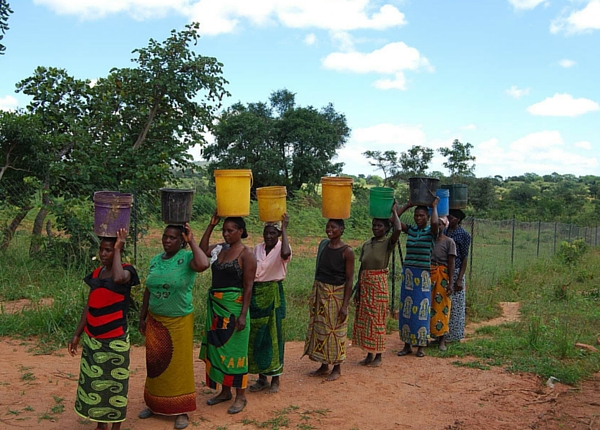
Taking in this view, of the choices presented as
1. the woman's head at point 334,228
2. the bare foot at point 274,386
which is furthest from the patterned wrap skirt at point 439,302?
the bare foot at point 274,386

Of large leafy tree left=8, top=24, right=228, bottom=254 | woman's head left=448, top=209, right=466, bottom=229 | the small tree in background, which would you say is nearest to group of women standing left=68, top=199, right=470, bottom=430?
woman's head left=448, top=209, right=466, bottom=229

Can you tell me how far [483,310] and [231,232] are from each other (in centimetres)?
579

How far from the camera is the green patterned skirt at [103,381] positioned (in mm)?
3471

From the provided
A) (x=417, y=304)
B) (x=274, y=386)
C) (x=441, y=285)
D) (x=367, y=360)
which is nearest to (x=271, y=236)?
(x=274, y=386)

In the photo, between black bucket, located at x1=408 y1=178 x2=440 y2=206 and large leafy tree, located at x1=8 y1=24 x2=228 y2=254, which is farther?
large leafy tree, located at x1=8 y1=24 x2=228 y2=254

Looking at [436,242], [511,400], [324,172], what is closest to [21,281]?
[436,242]

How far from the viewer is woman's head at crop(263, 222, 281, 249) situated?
179 inches

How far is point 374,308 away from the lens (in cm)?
553

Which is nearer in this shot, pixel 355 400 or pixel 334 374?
pixel 355 400

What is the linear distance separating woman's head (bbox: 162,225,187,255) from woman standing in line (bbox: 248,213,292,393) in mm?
860

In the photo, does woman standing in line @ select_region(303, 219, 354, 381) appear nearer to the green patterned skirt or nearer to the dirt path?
the dirt path

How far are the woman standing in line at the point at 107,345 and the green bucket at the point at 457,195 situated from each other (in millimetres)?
4237

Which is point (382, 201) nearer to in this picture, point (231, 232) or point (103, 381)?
point (231, 232)

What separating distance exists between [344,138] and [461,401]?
30.0 metres
